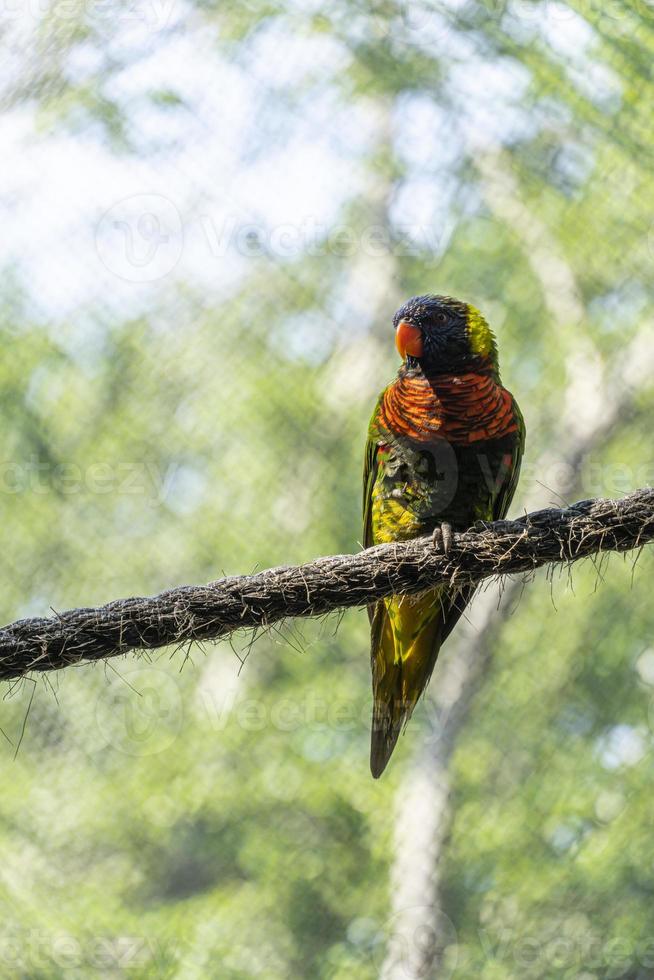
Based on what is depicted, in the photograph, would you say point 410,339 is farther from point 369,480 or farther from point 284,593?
point 284,593

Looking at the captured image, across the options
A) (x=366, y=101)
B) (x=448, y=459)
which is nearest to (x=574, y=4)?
(x=366, y=101)

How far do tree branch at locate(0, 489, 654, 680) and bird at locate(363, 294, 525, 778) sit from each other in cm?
52

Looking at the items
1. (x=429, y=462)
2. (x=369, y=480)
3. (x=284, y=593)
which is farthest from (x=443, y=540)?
(x=369, y=480)

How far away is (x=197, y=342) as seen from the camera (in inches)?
135

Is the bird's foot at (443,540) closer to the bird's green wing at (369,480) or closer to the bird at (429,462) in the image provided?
the bird at (429,462)

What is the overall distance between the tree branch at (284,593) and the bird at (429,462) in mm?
521

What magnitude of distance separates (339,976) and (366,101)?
3.51m

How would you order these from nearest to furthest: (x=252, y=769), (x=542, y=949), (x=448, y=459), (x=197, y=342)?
1. (x=448, y=459)
2. (x=542, y=949)
3. (x=252, y=769)
4. (x=197, y=342)

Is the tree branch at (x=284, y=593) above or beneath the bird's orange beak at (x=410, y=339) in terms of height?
beneath

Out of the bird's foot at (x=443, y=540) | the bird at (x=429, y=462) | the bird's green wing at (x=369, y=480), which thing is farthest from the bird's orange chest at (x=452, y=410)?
the bird's foot at (x=443, y=540)

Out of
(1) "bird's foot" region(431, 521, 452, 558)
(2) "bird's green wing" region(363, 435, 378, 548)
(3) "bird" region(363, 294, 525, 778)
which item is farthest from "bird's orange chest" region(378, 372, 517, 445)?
(1) "bird's foot" region(431, 521, 452, 558)

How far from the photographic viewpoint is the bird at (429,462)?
2125 mm

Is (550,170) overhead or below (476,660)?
overhead

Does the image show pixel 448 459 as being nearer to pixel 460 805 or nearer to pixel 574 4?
pixel 460 805
